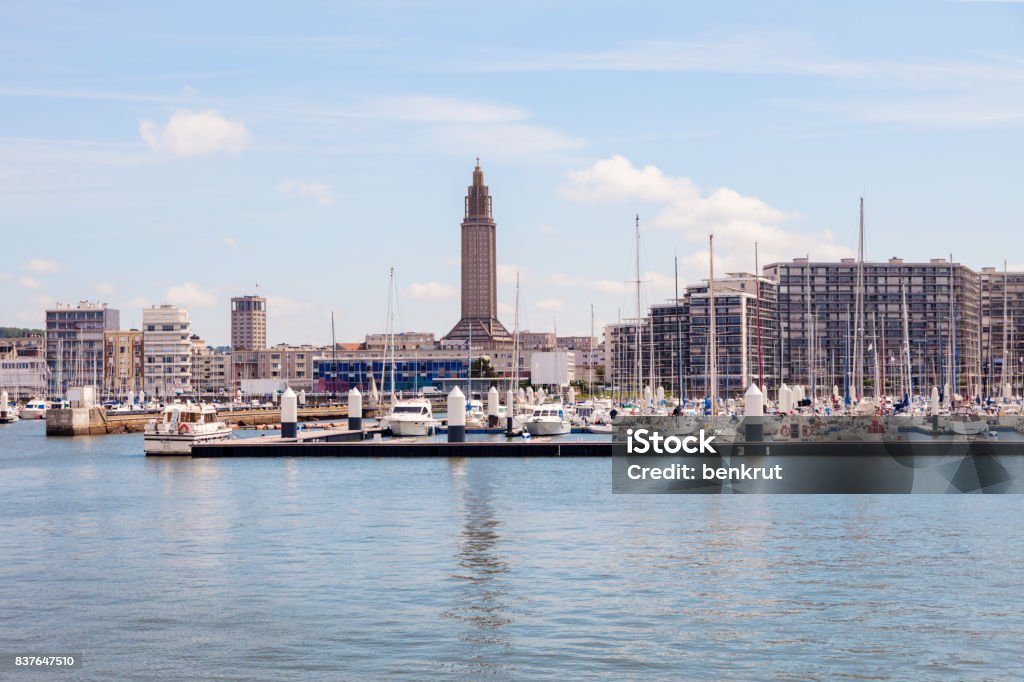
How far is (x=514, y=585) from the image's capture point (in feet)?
106

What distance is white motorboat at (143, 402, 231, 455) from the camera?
79.1 m

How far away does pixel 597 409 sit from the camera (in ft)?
383

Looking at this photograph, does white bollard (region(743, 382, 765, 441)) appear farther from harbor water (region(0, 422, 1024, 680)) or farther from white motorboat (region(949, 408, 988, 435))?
white motorboat (region(949, 408, 988, 435))

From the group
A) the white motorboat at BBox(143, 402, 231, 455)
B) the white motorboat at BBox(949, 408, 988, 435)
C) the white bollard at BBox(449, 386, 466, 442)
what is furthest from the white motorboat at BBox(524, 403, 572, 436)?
the white motorboat at BBox(949, 408, 988, 435)

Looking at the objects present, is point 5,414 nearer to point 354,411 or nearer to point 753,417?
point 354,411

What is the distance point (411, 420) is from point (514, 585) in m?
65.2

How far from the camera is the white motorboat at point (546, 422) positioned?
97.9m

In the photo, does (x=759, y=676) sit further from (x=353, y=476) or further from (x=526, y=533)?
(x=353, y=476)

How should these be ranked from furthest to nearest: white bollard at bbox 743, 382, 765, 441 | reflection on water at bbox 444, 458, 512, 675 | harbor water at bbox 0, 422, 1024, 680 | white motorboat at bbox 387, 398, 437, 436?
white motorboat at bbox 387, 398, 437, 436
white bollard at bbox 743, 382, 765, 441
reflection on water at bbox 444, 458, 512, 675
harbor water at bbox 0, 422, 1024, 680

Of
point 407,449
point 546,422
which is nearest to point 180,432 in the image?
point 407,449

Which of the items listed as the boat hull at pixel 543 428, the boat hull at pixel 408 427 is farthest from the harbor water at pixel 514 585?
the boat hull at pixel 543 428

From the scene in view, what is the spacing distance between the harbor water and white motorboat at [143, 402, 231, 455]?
23.9m

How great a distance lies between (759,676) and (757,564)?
11805 mm

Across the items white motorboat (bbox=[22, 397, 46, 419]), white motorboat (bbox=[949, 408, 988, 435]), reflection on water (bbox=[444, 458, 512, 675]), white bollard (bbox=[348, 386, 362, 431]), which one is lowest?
reflection on water (bbox=[444, 458, 512, 675])
